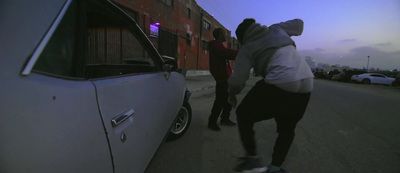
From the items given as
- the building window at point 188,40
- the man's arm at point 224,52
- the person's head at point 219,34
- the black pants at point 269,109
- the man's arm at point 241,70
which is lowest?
the black pants at point 269,109

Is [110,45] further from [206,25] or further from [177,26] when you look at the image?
[206,25]

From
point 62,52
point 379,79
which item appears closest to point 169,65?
point 62,52

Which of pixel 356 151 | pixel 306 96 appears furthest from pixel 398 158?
pixel 306 96

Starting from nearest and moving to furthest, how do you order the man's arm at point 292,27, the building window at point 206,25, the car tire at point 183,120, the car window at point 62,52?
the car window at point 62,52 < the man's arm at point 292,27 < the car tire at point 183,120 < the building window at point 206,25

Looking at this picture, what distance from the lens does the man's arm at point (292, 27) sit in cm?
212

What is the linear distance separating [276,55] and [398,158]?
2387mm

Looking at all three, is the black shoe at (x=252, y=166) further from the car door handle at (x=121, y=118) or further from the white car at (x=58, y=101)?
the car door handle at (x=121, y=118)

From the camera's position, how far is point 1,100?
81cm

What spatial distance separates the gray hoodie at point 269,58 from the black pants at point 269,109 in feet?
0.38

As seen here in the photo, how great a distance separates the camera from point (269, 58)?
1982mm

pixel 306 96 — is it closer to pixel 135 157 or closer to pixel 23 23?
pixel 135 157

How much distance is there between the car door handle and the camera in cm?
133

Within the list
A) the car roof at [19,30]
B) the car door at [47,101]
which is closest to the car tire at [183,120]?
the car door at [47,101]

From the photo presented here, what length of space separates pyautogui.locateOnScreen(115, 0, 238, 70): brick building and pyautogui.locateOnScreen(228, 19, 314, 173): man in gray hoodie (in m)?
12.4
